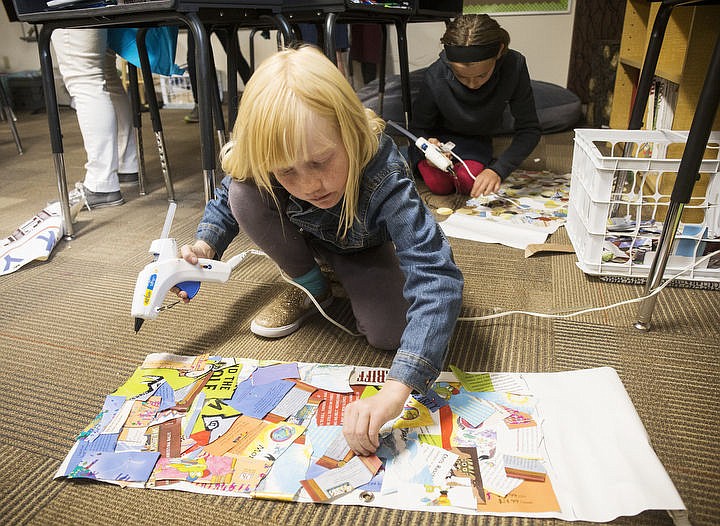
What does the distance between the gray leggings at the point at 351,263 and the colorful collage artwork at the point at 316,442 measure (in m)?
0.10

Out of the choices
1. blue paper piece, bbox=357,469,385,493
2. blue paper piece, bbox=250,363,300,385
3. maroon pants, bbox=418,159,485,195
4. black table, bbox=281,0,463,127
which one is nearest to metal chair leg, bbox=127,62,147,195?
black table, bbox=281,0,463,127

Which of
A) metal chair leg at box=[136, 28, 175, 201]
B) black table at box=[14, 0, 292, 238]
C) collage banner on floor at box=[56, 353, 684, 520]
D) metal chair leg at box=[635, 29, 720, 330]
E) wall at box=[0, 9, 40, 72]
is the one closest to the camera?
collage banner on floor at box=[56, 353, 684, 520]

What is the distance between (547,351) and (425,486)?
0.36m

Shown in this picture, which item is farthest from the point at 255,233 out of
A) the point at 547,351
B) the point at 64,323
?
the point at 547,351

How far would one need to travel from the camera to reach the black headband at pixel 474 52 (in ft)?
4.65

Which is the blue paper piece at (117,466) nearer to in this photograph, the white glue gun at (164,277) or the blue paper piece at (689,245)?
the white glue gun at (164,277)

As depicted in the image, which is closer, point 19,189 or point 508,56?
point 508,56

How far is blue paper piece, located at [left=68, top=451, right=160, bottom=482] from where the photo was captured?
0.62 metres

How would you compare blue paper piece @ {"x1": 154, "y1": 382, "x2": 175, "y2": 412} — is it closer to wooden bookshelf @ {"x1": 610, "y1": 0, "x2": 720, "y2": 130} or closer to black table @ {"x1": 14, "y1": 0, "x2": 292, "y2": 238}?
black table @ {"x1": 14, "y1": 0, "x2": 292, "y2": 238}

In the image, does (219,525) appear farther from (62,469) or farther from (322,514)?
(62,469)

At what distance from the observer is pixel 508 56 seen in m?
1.58

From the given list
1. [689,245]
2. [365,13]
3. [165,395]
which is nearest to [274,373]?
[165,395]

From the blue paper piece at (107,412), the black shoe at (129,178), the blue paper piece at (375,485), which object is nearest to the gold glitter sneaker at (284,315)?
the blue paper piece at (107,412)

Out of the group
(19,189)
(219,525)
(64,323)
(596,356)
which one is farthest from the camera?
(19,189)
